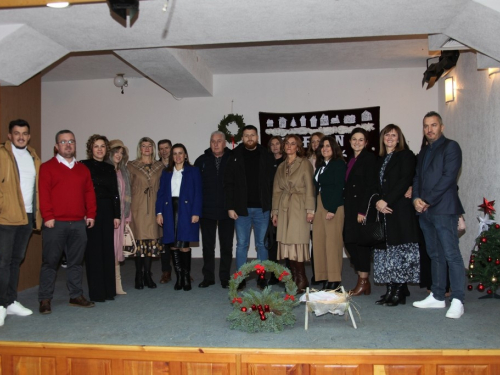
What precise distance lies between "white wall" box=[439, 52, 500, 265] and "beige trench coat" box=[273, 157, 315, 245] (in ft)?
6.58

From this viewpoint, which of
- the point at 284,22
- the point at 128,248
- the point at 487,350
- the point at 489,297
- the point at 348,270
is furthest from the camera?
the point at 348,270

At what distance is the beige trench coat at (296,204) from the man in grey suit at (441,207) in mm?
1096

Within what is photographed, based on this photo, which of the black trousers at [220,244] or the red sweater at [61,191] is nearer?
the red sweater at [61,191]

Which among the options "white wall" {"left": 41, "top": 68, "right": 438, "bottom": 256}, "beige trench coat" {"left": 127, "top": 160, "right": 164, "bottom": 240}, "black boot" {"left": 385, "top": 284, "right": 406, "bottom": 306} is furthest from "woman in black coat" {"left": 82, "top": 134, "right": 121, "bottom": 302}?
"white wall" {"left": 41, "top": 68, "right": 438, "bottom": 256}

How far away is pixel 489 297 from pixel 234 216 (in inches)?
102

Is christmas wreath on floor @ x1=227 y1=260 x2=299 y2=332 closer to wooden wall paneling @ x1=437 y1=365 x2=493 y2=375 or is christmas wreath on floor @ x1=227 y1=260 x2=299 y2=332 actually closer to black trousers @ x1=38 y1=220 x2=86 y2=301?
wooden wall paneling @ x1=437 y1=365 x2=493 y2=375

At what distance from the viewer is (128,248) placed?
17.8ft

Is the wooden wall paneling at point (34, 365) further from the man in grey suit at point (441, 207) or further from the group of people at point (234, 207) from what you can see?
the man in grey suit at point (441, 207)

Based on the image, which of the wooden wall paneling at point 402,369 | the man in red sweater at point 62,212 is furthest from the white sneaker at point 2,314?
the wooden wall paneling at point 402,369

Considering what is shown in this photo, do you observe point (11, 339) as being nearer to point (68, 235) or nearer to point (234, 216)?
point (68, 235)

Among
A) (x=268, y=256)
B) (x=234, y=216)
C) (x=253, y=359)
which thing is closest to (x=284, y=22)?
(x=234, y=216)

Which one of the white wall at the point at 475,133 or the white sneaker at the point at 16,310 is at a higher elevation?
the white wall at the point at 475,133

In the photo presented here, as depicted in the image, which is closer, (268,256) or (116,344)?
(116,344)

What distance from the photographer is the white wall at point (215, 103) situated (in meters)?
7.83
